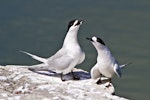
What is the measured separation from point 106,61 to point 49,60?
3.75 feet

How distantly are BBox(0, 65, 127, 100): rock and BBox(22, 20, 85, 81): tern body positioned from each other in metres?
0.24

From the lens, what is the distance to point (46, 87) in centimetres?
1010

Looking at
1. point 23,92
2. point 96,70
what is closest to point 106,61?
point 96,70

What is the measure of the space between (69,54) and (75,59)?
0.49 feet

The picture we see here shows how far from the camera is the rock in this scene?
378 inches

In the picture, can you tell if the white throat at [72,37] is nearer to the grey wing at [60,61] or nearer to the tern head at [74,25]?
the tern head at [74,25]

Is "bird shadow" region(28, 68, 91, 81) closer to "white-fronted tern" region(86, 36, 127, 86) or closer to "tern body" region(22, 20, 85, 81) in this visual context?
"tern body" region(22, 20, 85, 81)

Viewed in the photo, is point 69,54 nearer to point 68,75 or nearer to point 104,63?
point 68,75

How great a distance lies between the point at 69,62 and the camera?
1079cm

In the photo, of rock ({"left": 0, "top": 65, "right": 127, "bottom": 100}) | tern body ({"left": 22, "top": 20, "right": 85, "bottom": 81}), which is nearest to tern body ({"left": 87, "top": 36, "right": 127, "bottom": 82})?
rock ({"left": 0, "top": 65, "right": 127, "bottom": 100})

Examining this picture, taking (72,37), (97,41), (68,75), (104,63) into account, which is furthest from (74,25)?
(68,75)

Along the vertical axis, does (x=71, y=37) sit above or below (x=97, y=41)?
above

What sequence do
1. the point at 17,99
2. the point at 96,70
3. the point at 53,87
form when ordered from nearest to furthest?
1. the point at 17,99
2. the point at 53,87
3. the point at 96,70

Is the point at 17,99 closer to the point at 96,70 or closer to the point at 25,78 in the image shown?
the point at 25,78
